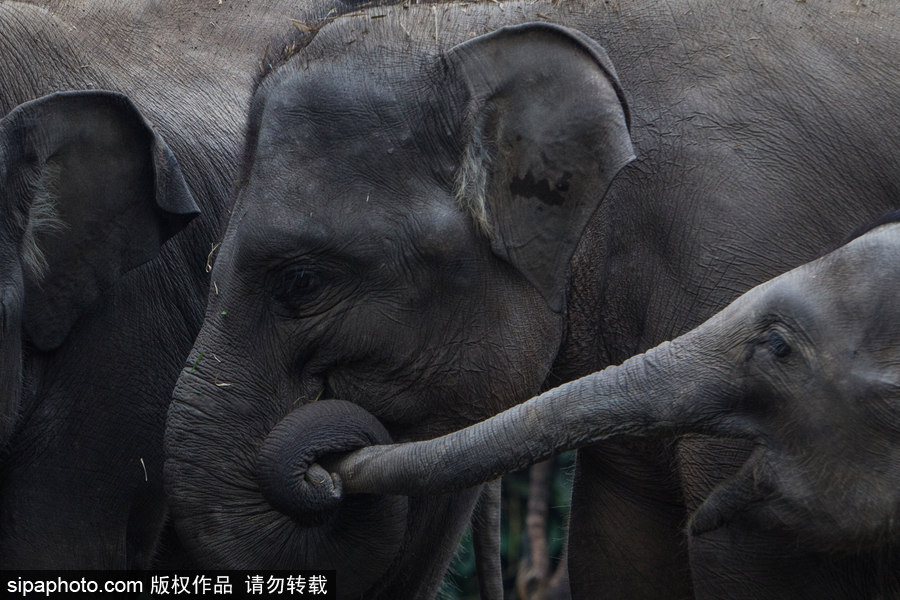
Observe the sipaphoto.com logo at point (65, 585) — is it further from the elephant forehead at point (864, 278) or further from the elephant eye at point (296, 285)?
the elephant forehead at point (864, 278)

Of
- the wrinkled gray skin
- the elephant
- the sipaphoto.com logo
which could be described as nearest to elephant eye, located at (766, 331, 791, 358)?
the elephant

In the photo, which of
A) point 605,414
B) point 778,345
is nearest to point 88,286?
point 605,414

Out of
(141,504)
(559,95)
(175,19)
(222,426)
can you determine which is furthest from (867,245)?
(175,19)

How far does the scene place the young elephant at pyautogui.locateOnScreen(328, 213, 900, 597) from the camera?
2221 mm

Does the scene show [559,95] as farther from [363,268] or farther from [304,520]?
[304,520]

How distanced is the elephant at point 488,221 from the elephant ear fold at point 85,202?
0.56 metres

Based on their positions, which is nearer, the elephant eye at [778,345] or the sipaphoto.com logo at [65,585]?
the elephant eye at [778,345]

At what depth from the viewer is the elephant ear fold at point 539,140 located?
104 inches

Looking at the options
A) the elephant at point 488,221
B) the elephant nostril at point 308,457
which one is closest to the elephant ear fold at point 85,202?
the elephant at point 488,221

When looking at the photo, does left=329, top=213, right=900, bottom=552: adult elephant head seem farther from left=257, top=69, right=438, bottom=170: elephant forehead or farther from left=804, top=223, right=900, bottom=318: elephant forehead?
left=257, top=69, right=438, bottom=170: elephant forehead

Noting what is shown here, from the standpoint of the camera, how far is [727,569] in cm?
262

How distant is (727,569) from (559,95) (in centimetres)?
100

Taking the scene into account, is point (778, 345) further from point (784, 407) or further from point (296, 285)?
point (296, 285)

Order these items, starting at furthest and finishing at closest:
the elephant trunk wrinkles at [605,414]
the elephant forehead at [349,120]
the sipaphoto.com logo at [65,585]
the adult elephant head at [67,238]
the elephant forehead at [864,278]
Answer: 1. the sipaphoto.com logo at [65,585]
2. the adult elephant head at [67,238]
3. the elephant forehead at [349,120]
4. the elephant trunk wrinkles at [605,414]
5. the elephant forehead at [864,278]
